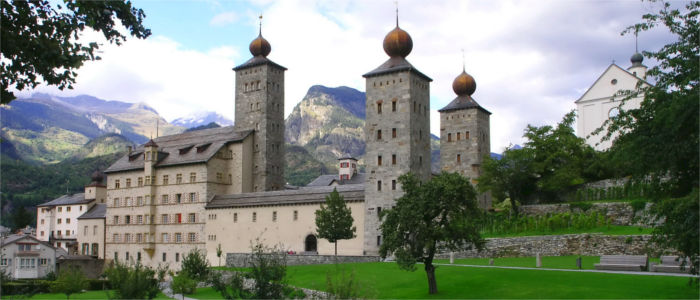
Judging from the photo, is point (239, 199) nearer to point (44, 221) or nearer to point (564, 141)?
point (564, 141)

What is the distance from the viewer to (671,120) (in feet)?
61.7

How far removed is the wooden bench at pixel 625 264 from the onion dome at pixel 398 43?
2719cm

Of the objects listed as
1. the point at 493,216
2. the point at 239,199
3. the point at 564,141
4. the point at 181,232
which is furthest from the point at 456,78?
the point at 181,232

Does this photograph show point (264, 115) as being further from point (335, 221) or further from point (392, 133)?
point (335, 221)

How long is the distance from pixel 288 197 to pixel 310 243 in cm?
488

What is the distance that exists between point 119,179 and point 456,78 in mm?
40389

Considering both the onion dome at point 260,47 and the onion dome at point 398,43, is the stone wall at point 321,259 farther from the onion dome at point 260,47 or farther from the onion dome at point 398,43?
the onion dome at point 260,47

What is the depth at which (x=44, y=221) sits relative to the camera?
10469 cm

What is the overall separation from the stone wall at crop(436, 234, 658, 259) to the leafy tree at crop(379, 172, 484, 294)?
11.4 metres

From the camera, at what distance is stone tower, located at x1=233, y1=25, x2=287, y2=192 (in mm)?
64062

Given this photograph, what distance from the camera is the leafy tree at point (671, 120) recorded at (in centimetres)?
1948

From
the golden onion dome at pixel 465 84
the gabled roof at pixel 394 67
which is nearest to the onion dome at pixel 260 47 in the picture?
the gabled roof at pixel 394 67

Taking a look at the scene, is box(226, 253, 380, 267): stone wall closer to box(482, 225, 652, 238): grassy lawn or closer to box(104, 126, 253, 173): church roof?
box(482, 225, 652, 238): grassy lawn

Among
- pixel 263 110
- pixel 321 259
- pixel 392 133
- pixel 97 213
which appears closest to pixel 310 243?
pixel 321 259
